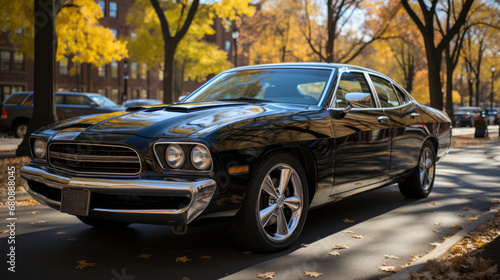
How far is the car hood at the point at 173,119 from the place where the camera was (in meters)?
3.75

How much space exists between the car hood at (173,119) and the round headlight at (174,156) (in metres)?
0.09

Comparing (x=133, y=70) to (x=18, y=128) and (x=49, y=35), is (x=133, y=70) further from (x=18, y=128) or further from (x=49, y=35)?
(x=49, y=35)

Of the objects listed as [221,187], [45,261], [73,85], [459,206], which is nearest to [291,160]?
[221,187]

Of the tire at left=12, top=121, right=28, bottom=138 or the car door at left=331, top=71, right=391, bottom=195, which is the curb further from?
the tire at left=12, top=121, right=28, bottom=138

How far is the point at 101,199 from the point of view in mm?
3701

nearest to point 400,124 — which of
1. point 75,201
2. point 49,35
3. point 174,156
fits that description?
point 174,156

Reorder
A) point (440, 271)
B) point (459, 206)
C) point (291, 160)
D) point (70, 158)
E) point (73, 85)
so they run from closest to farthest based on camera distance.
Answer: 1. point (440, 271)
2. point (70, 158)
3. point (291, 160)
4. point (459, 206)
5. point (73, 85)

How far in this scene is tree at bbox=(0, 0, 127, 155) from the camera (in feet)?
33.8

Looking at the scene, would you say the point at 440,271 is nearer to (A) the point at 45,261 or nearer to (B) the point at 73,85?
(A) the point at 45,261

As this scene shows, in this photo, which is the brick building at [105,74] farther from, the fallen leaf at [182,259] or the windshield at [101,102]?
the fallen leaf at [182,259]

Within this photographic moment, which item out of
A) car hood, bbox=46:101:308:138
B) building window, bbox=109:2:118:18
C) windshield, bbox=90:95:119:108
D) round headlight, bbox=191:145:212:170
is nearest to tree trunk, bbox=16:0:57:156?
car hood, bbox=46:101:308:138

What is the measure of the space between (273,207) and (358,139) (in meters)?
1.44

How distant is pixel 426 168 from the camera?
6977 millimetres

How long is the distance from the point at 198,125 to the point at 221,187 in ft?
1.70
